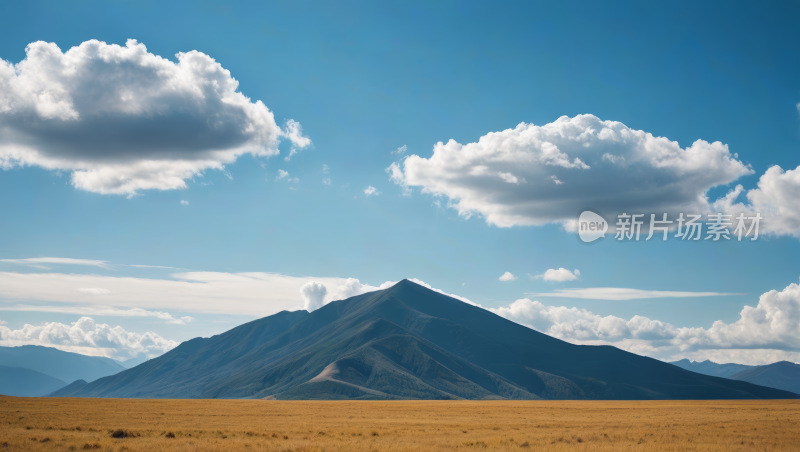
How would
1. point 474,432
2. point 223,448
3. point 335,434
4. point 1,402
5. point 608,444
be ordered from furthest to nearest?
point 1,402, point 474,432, point 335,434, point 608,444, point 223,448

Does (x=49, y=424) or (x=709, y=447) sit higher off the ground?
(x=709, y=447)

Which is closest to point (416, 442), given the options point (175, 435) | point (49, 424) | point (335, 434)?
point (335, 434)

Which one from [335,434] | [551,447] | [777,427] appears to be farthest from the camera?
[777,427]

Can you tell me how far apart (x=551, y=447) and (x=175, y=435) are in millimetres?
35326

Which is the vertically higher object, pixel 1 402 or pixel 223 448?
pixel 223 448

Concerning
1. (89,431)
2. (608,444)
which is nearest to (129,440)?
(89,431)

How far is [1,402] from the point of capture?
284 feet

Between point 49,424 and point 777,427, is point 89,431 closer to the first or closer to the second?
point 49,424

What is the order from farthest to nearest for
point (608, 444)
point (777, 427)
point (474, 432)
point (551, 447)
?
point (777, 427)
point (474, 432)
point (608, 444)
point (551, 447)

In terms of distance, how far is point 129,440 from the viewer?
44.8 metres

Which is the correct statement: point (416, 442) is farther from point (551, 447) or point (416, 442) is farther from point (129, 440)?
point (129, 440)

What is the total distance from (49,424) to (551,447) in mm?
53828

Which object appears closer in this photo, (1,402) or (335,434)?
(335,434)

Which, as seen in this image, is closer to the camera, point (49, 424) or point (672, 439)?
point (672, 439)
